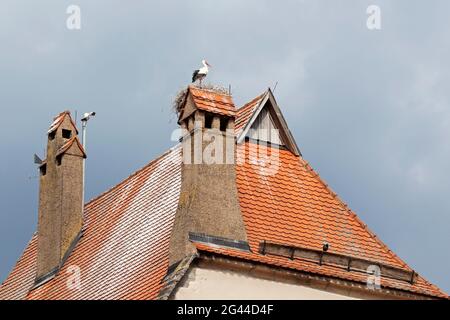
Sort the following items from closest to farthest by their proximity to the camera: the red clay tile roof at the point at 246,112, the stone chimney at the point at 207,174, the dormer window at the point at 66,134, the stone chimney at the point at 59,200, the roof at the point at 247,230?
the stone chimney at the point at 207,174 → the roof at the point at 247,230 → the red clay tile roof at the point at 246,112 → the stone chimney at the point at 59,200 → the dormer window at the point at 66,134

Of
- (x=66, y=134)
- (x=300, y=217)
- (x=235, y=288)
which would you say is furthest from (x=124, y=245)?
(x=66, y=134)

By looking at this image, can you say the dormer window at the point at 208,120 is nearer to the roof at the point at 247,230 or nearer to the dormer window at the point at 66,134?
the roof at the point at 247,230

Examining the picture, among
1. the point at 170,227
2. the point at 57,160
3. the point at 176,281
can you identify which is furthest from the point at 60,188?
the point at 176,281

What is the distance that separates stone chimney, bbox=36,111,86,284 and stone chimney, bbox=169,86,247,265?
4913mm

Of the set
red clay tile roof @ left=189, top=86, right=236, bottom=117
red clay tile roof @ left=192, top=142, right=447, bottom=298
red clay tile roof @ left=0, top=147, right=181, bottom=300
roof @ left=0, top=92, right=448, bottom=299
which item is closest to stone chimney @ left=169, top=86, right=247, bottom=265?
red clay tile roof @ left=189, top=86, right=236, bottom=117

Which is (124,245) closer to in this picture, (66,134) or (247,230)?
(247,230)

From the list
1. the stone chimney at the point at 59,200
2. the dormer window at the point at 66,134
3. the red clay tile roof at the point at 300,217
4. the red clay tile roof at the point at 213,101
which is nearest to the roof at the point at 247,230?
the red clay tile roof at the point at 300,217

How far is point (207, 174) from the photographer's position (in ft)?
129

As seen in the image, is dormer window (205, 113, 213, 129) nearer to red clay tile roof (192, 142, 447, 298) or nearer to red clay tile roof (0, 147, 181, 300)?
red clay tile roof (192, 142, 447, 298)

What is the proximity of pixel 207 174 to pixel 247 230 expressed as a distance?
139cm

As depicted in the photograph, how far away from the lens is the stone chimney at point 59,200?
44125 mm
